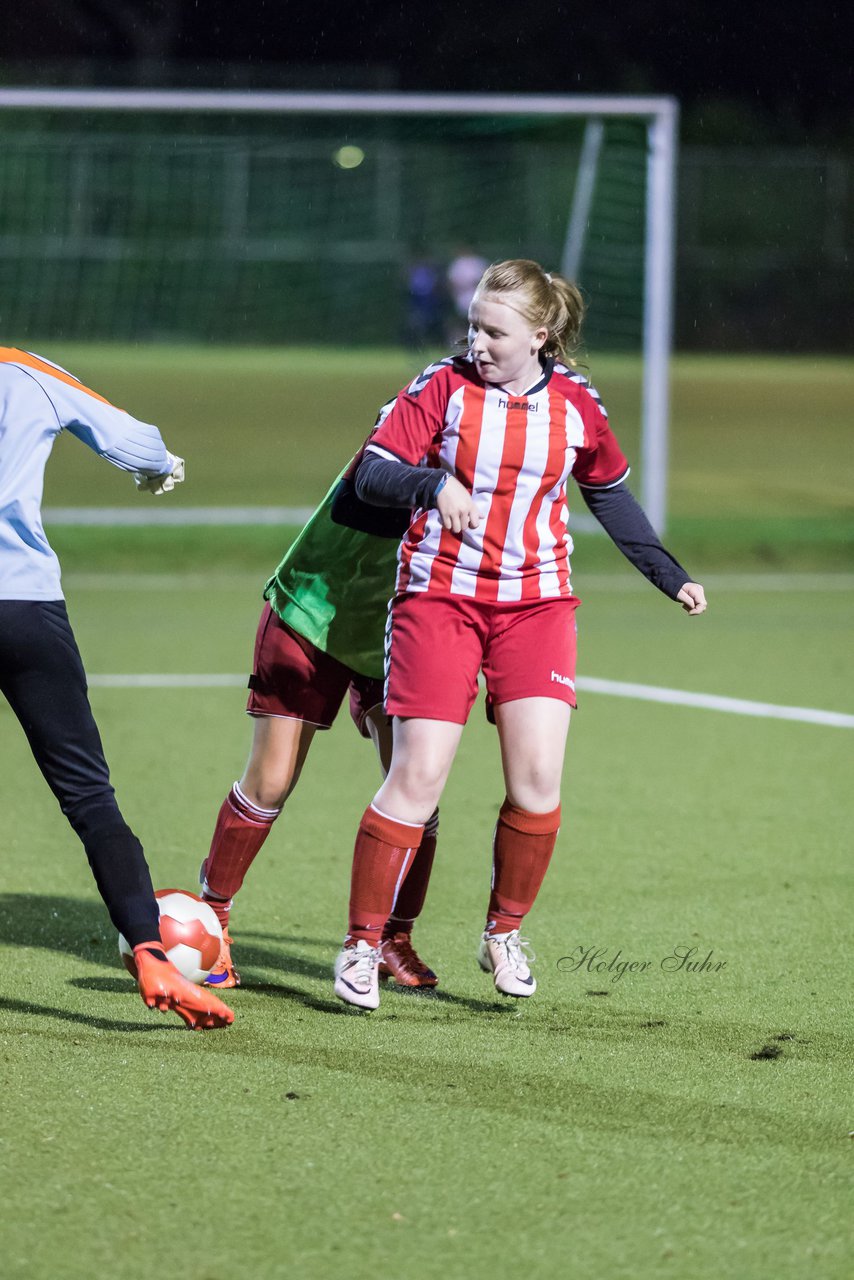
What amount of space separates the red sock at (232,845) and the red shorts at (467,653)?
0.62 meters

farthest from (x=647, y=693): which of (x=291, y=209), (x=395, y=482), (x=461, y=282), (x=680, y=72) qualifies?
(x=680, y=72)

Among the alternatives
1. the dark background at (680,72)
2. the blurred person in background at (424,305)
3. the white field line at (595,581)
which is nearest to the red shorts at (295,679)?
the white field line at (595,581)

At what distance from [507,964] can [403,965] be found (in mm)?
399

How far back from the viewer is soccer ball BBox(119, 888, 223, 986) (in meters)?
4.20

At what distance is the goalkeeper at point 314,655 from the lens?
14.4 ft

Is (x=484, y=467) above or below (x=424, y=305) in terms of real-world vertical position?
below

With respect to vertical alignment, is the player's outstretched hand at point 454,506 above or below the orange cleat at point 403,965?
above

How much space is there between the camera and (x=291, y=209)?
82.3 ft

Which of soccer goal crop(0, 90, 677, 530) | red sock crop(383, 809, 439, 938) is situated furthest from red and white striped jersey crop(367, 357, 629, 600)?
soccer goal crop(0, 90, 677, 530)

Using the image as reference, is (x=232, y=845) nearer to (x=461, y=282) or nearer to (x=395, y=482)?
(x=395, y=482)

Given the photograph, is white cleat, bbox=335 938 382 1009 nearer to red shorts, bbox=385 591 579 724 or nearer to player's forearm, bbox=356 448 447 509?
red shorts, bbox=385 591 579 724

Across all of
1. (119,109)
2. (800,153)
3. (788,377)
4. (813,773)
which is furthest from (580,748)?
(800,153)

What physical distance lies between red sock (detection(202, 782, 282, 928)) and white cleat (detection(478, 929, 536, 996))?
65 centimetres

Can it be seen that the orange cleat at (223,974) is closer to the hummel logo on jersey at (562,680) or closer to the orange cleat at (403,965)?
the orange cleat at (403,965)
